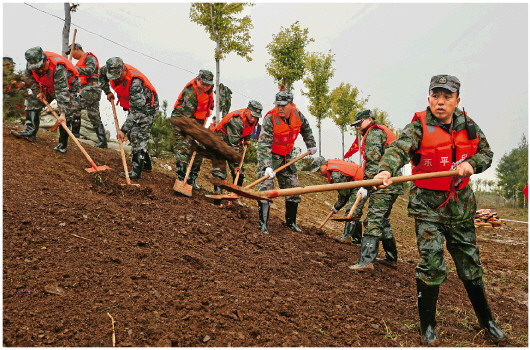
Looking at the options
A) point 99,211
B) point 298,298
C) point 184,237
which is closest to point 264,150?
point 184,237

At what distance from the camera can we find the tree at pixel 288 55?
2086 cm

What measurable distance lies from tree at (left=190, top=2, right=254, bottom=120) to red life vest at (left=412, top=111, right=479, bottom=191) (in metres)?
13.0

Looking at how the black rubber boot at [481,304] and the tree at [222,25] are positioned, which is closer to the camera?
the black rubber boot at [481,304]

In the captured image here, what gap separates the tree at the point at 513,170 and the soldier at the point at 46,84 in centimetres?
4594

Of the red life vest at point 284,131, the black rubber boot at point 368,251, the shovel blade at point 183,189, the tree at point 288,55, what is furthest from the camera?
the tree at point 288,55

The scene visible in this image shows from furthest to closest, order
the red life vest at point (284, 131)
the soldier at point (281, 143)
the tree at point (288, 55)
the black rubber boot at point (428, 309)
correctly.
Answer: the tree at point (288, 55)
the red life vest at point (284, 131)
the soldier at point (281, 143)
the black rubber boot at point (428, 309)

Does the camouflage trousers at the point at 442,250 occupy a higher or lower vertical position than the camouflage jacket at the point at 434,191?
lower

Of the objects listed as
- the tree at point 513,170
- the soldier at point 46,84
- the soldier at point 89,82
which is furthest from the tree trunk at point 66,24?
the tree at point 513,170

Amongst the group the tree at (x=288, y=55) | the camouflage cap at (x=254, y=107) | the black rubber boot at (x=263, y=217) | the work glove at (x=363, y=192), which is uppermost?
the tree at (x=288, y=55)

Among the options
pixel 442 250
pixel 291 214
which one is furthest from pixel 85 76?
pixel 442 250

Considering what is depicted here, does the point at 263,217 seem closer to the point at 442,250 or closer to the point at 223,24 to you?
the point at 442,250

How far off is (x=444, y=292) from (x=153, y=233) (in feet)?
10.7

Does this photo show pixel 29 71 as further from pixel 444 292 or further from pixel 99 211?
pixel 444 292

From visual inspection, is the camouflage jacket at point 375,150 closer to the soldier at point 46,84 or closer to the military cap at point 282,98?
the military cap at point 282,98
